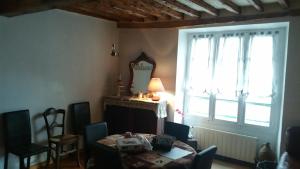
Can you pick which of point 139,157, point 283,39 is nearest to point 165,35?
point 283,39

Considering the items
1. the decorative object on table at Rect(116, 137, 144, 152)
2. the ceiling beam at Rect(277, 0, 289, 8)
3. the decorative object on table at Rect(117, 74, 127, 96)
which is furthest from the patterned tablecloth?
the decorative object on table at Rect(117, 74, 127, 96)

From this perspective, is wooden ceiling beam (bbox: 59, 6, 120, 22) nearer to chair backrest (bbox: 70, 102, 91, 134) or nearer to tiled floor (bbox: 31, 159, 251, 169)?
chair backrest (bbox: 70, 102, 91, 134)

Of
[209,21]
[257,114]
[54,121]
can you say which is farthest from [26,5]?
[257,114]

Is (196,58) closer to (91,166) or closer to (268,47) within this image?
(268,47)

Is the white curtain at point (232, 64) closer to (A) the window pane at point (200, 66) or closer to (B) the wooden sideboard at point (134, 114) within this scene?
(A) the window pane at point (200, 66)

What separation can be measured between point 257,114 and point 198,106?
1.04 m

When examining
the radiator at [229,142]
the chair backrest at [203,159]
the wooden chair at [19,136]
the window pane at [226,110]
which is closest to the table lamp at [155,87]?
the radiator at [229,142]

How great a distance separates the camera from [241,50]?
436cm

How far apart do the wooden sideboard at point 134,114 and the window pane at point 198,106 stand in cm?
62

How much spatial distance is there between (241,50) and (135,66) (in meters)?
1.96

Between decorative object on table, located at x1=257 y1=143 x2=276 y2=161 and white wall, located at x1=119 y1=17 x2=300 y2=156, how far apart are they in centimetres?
26

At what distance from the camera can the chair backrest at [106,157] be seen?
7.25 feet

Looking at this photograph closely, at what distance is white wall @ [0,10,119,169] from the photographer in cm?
352

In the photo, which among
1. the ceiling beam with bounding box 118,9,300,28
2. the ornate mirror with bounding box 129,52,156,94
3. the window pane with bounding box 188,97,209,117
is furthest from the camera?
the ornate mirror with bounding box 129,52,156,94
